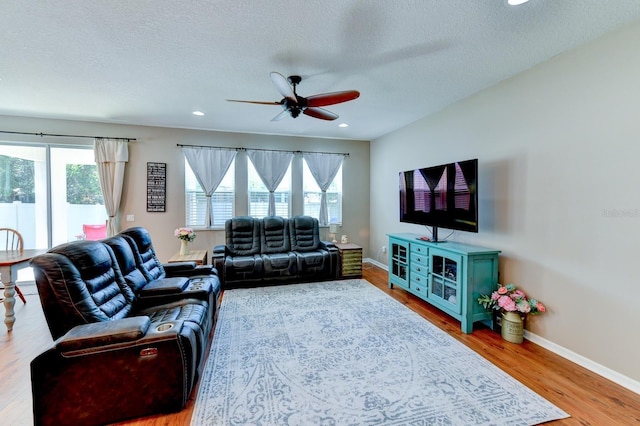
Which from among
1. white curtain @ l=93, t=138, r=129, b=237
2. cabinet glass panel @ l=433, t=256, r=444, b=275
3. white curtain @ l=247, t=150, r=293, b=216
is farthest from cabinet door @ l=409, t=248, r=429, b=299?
white curtain @ l=93, t=138, r=129, b=237

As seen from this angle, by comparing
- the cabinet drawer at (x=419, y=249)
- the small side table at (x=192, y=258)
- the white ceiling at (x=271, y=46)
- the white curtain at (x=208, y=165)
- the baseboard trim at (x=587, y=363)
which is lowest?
the baseboard trim at (x=587, y=363)

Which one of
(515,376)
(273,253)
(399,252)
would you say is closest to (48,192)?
(273,253)

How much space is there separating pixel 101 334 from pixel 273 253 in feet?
10.8

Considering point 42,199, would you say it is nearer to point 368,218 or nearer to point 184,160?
point 184,160

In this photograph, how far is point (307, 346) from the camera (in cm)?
264

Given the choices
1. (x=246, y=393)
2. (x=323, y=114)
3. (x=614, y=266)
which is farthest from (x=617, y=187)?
(x=246, y=393)

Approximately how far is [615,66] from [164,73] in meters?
4.10

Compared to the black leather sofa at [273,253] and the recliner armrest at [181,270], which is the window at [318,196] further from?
the recliner armrest at [181,270]

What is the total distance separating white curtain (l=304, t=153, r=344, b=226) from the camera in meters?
5.74

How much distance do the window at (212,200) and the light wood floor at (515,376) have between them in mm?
2487

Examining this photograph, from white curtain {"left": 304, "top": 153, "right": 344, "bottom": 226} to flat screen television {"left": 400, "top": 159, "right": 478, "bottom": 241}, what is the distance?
188 centimetres

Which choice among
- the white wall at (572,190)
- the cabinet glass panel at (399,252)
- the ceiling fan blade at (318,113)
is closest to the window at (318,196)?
the cabinet glass panel at (399,252)

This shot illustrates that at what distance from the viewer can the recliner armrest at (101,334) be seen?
162 centimetres

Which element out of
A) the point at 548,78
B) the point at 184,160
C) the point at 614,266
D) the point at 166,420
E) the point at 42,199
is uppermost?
the point at 548,78
